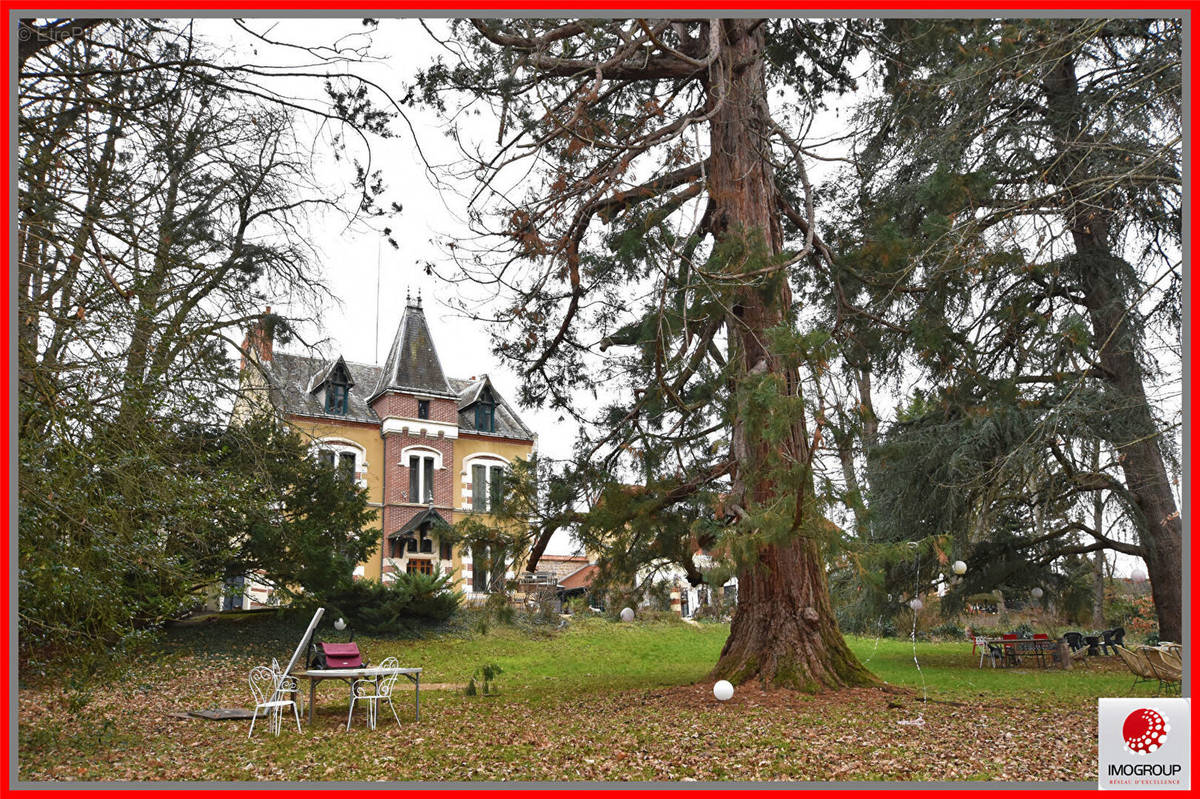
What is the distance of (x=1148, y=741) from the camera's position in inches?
191

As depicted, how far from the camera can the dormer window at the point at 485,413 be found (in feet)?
91.4

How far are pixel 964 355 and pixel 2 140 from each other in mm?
9264

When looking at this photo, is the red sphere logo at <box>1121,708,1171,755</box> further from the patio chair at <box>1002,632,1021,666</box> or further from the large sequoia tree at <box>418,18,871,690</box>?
the patio chair at <box>1002,632,1021,666</box>

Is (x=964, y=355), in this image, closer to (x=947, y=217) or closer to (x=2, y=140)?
(x=947, y=217)

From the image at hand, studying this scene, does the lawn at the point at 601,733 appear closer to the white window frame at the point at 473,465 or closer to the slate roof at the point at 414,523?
the slate roof at the point at 414,523

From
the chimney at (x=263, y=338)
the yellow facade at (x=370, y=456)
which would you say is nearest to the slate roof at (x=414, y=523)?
the yellow facade at (x=370, y=456)

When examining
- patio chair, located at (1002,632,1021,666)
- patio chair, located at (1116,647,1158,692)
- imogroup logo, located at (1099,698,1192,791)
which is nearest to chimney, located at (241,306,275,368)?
imogroup logo, located at (1099,698,1192,791)

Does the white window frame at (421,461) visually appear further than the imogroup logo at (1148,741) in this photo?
Yes

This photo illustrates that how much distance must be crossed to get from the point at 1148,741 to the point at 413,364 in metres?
23.3

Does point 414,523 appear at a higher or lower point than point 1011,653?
higher

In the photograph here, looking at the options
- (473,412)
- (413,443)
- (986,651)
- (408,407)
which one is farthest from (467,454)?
(986,651)

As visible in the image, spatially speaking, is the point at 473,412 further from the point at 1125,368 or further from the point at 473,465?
the point at 1125,368

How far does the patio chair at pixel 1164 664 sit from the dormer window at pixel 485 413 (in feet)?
66.0

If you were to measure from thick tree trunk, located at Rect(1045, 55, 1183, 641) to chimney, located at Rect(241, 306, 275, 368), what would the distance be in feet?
31.1
